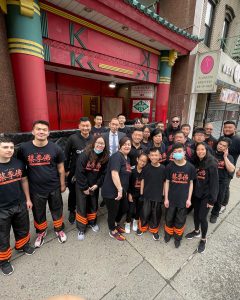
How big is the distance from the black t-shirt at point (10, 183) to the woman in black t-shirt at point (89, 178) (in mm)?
803

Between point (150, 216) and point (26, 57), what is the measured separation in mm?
3951

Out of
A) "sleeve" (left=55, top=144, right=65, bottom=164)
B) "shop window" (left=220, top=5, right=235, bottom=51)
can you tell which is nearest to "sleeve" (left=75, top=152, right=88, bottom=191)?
"sleeve" (left=55, top=144, right=65, bottom=164)

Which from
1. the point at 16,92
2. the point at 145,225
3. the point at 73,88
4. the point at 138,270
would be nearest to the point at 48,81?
the point at 73,88

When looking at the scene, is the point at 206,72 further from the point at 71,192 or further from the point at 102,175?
the point at 71,192

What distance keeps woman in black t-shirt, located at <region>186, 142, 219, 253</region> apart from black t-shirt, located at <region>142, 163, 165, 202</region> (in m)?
0.57

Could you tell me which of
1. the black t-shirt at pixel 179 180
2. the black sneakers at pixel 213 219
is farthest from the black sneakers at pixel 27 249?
the black sneakers at pixel 213 219

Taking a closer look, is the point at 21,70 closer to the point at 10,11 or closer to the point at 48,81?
the point at 10,11

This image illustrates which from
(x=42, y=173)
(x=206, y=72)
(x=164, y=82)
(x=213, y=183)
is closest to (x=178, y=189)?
(x=213, y=183)

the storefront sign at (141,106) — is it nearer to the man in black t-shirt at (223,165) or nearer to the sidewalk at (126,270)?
the man in black t-shirt at (223,165)

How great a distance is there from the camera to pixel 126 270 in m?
2.26

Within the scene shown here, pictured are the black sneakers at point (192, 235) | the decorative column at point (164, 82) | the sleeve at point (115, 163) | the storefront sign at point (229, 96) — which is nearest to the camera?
the sleeve at point (115, 163)

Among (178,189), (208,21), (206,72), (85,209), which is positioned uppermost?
(208,21)

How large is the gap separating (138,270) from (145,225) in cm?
77

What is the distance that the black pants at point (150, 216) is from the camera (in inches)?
109
